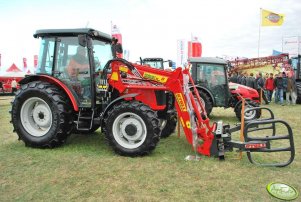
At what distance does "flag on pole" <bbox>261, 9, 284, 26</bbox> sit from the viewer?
2380cm

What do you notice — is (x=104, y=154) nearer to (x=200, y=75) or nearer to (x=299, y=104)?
(x=200, y=75)

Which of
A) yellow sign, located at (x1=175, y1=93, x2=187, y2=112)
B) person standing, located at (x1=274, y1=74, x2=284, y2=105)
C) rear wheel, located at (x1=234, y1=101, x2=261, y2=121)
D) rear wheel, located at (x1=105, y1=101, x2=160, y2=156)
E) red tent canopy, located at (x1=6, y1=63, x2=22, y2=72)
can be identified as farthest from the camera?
red tent canopy, located at (x1=6, y1=63, x2=22, y2=72)

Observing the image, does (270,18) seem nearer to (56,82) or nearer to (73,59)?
(73,59)

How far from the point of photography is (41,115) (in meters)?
6.05

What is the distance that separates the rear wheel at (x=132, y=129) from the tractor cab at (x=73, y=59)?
0.79 meters

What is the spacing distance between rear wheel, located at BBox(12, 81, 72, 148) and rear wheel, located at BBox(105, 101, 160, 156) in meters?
0.89

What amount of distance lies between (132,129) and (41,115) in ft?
6.24

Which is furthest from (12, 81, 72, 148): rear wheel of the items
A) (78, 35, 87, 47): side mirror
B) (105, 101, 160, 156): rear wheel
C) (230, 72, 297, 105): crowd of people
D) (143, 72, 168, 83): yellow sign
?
(230, 72, 297, 105): crowd of people

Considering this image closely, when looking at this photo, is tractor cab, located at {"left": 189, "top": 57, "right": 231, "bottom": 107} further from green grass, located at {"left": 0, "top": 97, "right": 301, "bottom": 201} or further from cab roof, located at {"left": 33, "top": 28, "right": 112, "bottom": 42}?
cab roof, located at {"left": 33, "top": 28, "right": 112, "bottom": 42}

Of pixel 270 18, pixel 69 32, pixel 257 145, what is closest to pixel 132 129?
pixel 257 145

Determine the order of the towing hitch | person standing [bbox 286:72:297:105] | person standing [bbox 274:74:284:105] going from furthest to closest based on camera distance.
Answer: person standing [bbox 274:74:284:105]
person standing [bbox 286:72:297:105]
the towing hitch

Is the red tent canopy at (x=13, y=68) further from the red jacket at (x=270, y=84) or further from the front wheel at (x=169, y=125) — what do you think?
the front wheel at (x=169, y=125)

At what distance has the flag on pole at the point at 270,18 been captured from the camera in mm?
23797

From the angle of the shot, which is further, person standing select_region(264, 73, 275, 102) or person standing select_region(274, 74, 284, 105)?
person standing select_region(264, 73, 275, 102)
